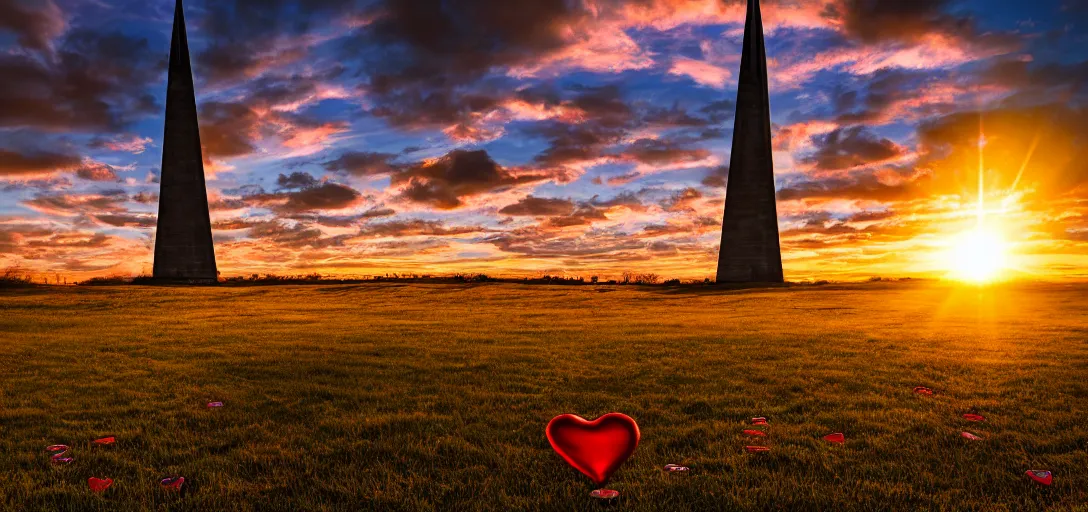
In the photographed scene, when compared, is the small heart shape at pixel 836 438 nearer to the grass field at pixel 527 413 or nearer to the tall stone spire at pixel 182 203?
the grass field at pixel 527 413

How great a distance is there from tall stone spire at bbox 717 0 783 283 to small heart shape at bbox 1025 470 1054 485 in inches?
1714

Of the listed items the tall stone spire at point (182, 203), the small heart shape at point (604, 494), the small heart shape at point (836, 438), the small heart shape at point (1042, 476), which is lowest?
the small heart shape at point (1042, 476)

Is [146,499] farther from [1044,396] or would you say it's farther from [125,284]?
[125,284]

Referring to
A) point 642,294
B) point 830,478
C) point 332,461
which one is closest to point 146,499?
point 332,461

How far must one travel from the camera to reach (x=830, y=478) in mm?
5672

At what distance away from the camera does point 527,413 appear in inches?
318

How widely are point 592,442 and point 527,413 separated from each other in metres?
3.40

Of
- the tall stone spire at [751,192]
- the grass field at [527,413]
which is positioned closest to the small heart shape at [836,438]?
the grass field at [527,413]

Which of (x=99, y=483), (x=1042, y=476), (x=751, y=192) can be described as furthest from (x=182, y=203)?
(x=1042, y=476)

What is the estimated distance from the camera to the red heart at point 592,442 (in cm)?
471

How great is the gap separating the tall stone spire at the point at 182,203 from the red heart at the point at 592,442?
161 ft

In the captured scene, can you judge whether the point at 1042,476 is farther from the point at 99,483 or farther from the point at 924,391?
the point at 99,483

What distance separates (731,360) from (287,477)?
31.7 ft

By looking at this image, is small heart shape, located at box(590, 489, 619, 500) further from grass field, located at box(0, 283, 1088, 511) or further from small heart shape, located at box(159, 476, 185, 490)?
small heart shape, located at box(159, 476, 185, 490)
